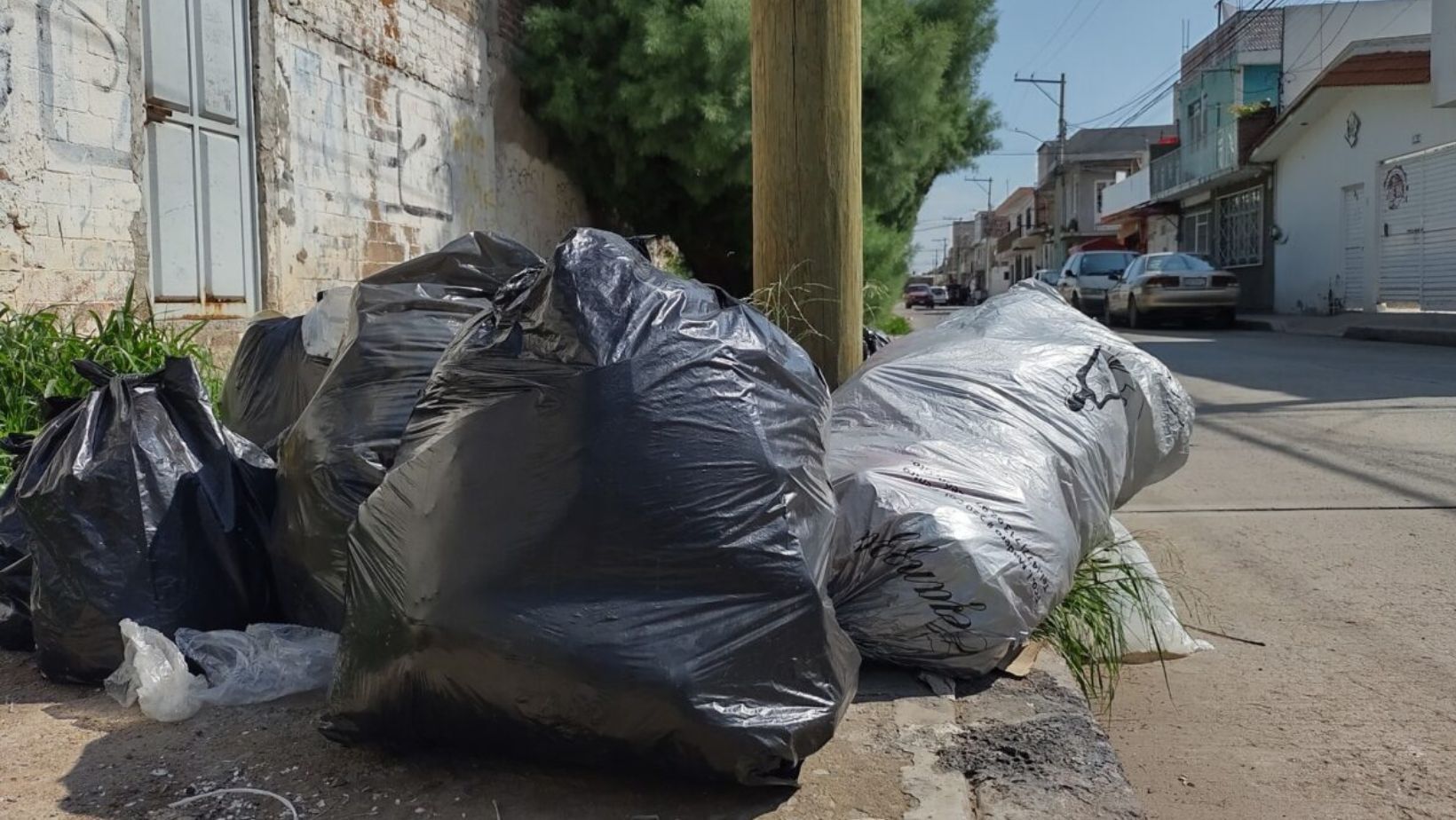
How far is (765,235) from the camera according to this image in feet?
11.4

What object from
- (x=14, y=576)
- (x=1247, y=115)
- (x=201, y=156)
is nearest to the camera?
(x=14, y=576)

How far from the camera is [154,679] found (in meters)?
2.31

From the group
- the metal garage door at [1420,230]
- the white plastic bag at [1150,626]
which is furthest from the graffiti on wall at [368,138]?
the metal garage door at [1420,230]

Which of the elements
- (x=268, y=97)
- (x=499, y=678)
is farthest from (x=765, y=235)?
(x=268, y=97)

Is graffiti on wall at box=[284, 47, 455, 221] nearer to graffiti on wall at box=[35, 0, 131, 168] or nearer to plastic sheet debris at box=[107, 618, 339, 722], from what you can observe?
graffiti on wall at box=[35, 0, 131, 168]

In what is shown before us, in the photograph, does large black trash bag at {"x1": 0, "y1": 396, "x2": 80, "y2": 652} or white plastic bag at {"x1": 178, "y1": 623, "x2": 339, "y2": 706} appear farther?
large black trash bag at {"x1": 0, "y1": 396, "x2": 80, "y2": 652}

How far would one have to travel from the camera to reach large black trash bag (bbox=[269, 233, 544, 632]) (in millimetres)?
2557

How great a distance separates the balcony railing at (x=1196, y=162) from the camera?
79.8 feet

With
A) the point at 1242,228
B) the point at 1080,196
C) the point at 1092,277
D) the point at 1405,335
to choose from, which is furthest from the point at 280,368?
the point at 1080,196

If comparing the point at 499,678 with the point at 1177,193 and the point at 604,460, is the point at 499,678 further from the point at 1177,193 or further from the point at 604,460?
the point at 1177,193

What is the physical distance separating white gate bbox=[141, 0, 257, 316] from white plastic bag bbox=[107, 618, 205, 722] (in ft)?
10.3

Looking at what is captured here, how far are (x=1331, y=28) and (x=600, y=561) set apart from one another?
98.4ft

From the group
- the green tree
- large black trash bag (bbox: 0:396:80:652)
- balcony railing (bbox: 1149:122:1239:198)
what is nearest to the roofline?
balcony railing (bbox: 1149:122:1239:198)

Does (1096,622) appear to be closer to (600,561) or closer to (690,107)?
(600,561)
